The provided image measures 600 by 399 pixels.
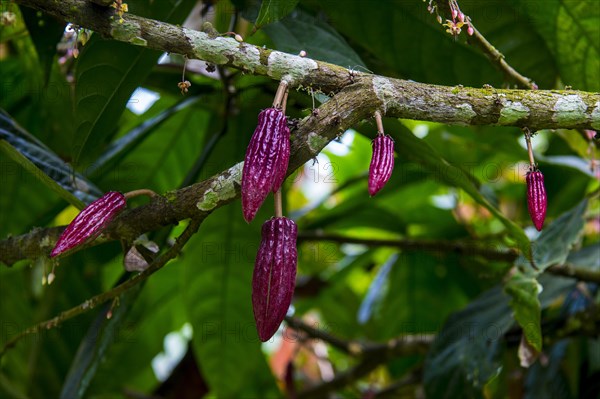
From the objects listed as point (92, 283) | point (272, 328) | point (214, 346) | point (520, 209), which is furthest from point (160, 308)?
point (272, 328)

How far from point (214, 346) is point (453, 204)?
0.90 m

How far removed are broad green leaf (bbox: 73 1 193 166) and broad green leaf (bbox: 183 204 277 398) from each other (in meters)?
0.51

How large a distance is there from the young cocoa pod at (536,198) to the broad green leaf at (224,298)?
80cm

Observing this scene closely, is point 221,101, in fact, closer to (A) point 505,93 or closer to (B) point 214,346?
(B) point 214,346

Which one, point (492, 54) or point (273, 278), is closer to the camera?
point (273, 278)

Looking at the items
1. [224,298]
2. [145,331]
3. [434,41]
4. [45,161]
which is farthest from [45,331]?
[434,41]

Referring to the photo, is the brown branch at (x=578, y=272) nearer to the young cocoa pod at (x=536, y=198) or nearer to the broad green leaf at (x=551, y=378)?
the broad green leaf at (x=551, y=378)

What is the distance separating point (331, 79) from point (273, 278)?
22 centimetres

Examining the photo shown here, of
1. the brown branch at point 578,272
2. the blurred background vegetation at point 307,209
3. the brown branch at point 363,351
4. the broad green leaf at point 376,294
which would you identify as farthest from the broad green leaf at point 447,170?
the broad green leaf at point 376,294

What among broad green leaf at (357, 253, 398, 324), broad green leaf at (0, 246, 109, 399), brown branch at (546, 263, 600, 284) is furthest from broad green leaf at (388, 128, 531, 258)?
broad green leaf at (357, 253, 398, 324)

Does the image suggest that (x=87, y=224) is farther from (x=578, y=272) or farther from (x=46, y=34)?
(x=578, y=272)

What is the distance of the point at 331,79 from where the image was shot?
80cm

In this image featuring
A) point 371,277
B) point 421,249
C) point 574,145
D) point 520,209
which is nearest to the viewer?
point 574,145

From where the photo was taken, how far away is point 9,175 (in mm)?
1534
